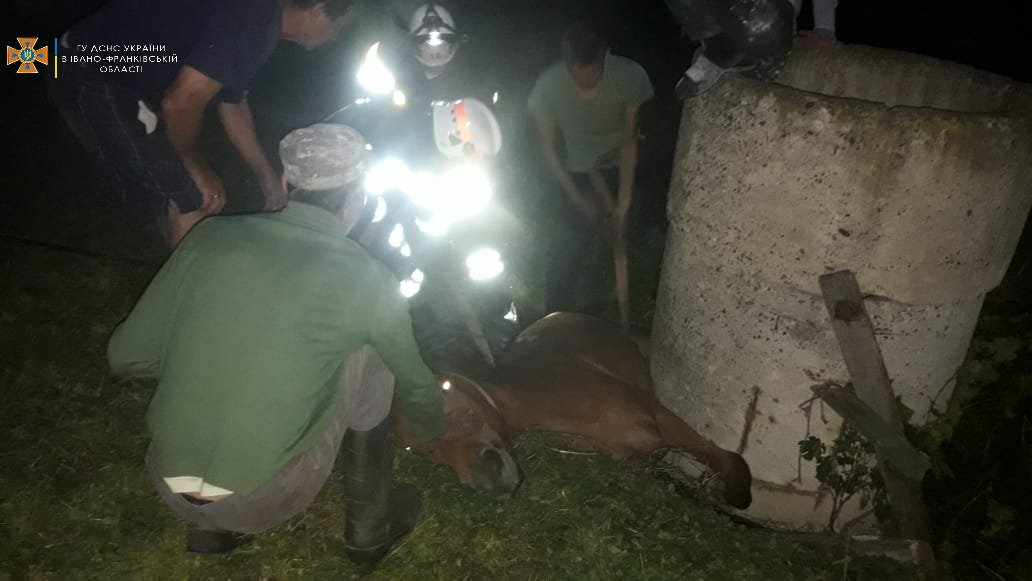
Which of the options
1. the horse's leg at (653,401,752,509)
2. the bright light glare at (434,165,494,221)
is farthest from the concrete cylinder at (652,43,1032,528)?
the bright light glare at (434,165,494,221)

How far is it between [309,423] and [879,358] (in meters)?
2.26

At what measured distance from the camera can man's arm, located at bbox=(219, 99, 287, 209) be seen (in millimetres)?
3469

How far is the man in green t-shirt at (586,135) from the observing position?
14.6 feet

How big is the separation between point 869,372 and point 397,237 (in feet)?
8.44

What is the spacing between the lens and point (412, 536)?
121 inches

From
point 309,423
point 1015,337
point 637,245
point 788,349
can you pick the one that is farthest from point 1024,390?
point 309,423

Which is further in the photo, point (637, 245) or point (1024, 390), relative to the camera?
point (637, 245)

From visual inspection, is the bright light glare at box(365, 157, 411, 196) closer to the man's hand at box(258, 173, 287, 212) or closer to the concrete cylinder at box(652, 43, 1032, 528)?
the man's hand at box(258, 173, 287, 212)

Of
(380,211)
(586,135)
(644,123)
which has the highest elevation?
(586,135)

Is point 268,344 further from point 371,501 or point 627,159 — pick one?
point 627,159

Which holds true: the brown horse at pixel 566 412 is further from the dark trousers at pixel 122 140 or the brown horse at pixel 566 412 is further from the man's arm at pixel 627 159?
the dark trousers at pixel 122 140

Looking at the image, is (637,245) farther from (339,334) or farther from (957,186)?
(339,334)

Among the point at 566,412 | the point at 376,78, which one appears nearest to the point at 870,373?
the point at 566,412

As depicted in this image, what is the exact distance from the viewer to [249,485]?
218 centimetres
